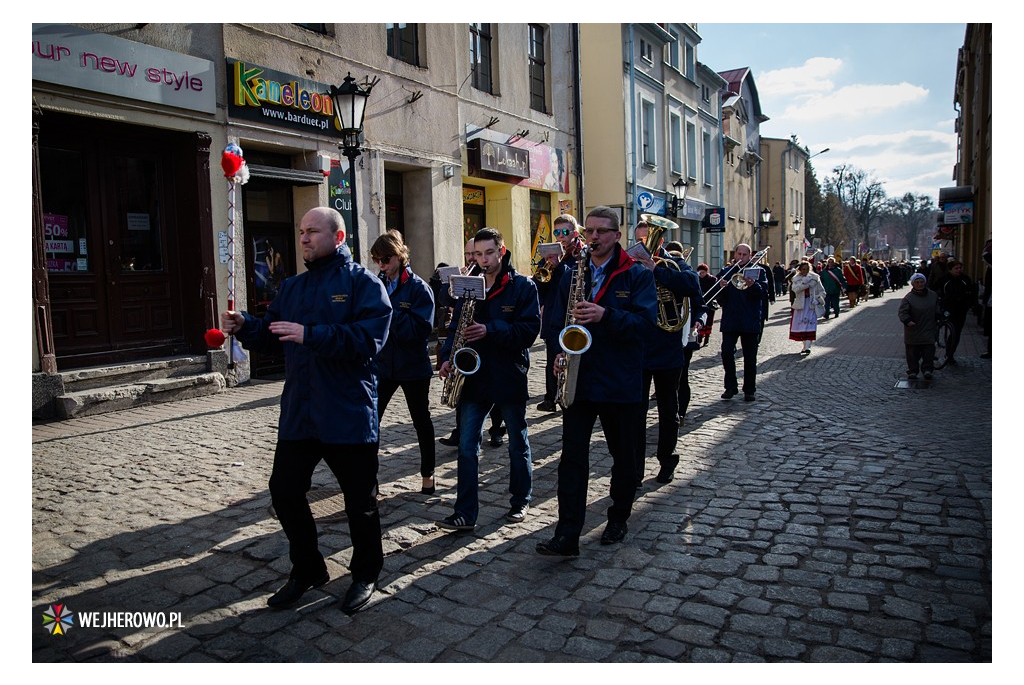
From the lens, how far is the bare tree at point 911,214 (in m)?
64.8

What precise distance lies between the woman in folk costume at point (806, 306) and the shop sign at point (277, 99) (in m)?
8.93

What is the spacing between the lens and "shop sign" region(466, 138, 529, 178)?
51.6 ft

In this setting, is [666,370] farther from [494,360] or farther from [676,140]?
[676,140]

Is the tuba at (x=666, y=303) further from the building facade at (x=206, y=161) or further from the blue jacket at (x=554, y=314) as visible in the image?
the building facade at (x=206, y=161)

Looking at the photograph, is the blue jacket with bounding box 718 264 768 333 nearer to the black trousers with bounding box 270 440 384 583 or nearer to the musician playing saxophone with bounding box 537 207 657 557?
the musician playing saxophone with bounding box 537 207 657 557

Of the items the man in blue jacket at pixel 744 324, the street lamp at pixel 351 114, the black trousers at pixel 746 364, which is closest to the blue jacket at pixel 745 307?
the man in blue jacket at pixel 744 324

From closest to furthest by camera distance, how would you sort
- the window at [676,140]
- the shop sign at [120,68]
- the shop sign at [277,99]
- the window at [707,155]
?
the shop sign at [120,68] → the shop sign at [277,99] → the window at [676,140] → the window at [707,155]

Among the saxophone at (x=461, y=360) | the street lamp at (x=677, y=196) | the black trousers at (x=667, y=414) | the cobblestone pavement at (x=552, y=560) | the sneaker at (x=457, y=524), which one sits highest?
the street lamp at (x=677, y=196)

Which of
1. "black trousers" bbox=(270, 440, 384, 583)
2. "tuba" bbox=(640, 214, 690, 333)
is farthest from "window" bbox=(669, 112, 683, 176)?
"black trousers" bbox=(270, 440, 384, 583)

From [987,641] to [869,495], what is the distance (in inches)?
86.0

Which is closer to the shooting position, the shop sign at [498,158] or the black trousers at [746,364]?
the black trousers at [746,364]

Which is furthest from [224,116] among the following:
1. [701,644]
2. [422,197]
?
[701,644]

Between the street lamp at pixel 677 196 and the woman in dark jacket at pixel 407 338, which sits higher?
the street lamp at pixel 677 196

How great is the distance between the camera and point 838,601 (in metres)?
3.76
